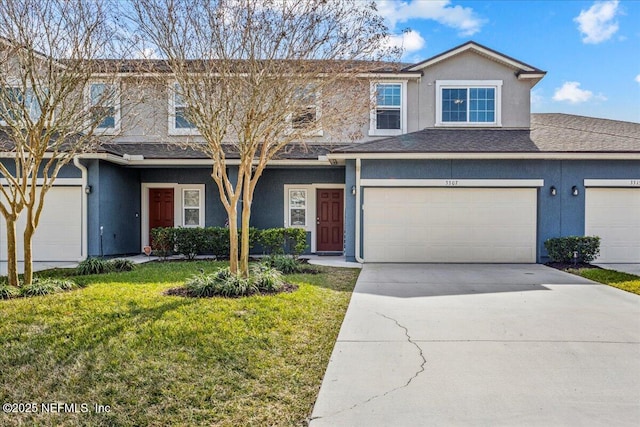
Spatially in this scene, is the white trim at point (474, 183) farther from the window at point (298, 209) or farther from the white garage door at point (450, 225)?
the window at point (298, 209)

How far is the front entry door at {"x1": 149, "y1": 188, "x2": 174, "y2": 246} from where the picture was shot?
46.9 feet

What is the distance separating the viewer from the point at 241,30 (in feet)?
23.4

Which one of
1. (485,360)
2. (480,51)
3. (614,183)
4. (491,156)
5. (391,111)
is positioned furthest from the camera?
(391,111)

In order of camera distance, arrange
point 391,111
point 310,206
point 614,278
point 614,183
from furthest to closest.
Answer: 1. point 310,206
2. point 391,111
3. point 614,183
4. point 614,278

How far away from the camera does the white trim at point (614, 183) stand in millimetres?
11586

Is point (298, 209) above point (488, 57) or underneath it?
underneath

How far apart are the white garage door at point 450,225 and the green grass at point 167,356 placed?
5.56m

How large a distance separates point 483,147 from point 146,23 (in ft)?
28.5

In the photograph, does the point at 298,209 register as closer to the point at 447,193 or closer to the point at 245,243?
the point at 447,193

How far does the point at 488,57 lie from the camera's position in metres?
13.6

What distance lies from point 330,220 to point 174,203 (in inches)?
205

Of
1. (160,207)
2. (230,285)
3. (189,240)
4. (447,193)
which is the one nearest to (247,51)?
(230,285)

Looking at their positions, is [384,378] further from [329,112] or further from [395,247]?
[395,247]

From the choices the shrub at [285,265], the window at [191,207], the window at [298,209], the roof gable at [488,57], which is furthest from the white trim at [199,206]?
the roof gable at [488,57]
